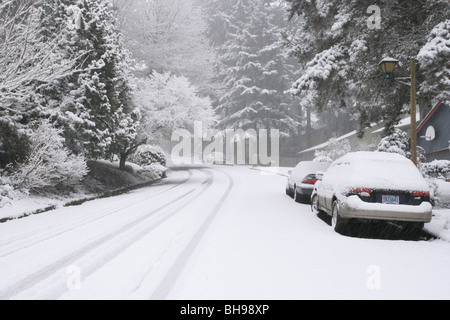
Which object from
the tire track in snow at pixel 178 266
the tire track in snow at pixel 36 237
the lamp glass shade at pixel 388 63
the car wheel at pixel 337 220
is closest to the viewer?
the tire track in snow at pixel 178 266

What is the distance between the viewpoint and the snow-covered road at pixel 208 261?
A: 4.04 metres

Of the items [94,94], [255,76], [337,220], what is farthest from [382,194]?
[255,76]

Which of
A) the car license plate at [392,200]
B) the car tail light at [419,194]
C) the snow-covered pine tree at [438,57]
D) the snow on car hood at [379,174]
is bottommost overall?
the car license plate at [392,200]

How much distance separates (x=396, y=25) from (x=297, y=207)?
772 cm

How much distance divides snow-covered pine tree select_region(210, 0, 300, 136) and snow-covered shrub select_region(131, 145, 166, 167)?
19072mm

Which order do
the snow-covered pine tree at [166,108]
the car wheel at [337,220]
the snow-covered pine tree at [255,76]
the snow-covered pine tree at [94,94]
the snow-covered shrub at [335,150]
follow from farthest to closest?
the snow-covered pine tree at [255,76], the snow-covered shrub at [335,150], the snow-covered pine tree at [166,108], the snow-covered pine tree at [94,94], the car wheel at [337,220]

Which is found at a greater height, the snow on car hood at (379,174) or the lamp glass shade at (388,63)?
the lamp glass shade at (388,63)

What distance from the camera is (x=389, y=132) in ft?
47.9

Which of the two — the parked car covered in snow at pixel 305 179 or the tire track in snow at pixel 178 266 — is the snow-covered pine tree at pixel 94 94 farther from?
the tire track in snow at pixel 178 266

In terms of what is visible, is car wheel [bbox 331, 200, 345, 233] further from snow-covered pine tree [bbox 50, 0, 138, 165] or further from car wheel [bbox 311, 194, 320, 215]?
snow-covered pine tree [bbox 50, 0, 138, 165]

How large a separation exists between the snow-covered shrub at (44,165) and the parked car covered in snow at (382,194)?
31.4 feet

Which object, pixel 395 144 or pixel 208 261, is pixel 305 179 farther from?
pixel 208 261

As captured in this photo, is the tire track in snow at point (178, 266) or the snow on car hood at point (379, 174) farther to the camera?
the snow on car hood at point (379, 174)

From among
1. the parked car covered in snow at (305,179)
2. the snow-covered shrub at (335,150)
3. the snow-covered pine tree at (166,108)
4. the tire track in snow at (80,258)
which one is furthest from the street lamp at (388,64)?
the snow-covered shrub at (335,150)
